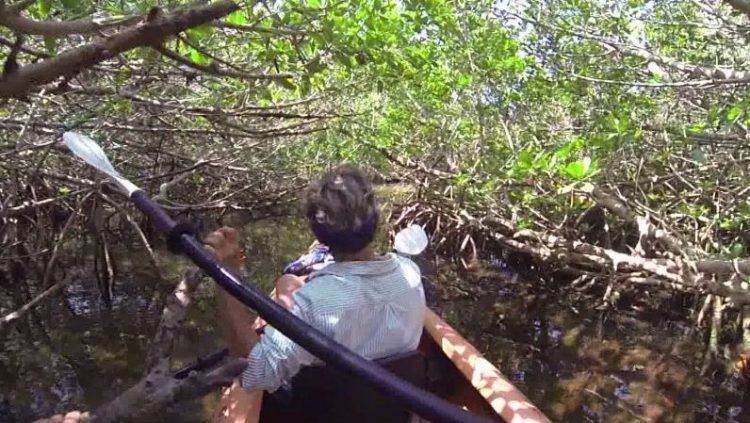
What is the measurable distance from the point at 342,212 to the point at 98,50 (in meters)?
0.79

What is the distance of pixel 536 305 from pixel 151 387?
6.05m

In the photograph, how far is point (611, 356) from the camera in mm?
5734

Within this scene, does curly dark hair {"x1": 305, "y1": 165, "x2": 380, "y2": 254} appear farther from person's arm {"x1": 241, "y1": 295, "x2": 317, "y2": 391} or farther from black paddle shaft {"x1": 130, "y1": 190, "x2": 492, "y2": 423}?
black paddle shaft {"x1": 130, "y1": 190, "x2": 492, "y2": 423}

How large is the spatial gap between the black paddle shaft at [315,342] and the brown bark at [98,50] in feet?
1.39

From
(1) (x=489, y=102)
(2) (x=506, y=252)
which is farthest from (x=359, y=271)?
(2) (x=506, y=252)

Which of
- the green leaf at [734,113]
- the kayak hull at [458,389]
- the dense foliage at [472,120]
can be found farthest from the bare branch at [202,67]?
the green leaf at [734,113]

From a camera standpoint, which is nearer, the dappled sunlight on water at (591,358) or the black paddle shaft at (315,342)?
the black paddle shaft at (315,342)

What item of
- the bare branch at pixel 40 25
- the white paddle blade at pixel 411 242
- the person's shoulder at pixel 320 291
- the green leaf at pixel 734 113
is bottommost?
the white paddle blade at pixel 411 242

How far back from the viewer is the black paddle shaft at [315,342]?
1.22 meters

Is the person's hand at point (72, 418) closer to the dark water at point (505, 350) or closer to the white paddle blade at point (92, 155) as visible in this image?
the white paddle blade at point (92, 155)

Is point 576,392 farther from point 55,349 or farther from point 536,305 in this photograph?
point 55,349

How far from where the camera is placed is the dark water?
15.6 ft

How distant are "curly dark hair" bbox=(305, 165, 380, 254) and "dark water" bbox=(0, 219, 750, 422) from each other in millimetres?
2636

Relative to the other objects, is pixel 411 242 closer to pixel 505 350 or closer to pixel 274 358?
pixel 274 358
